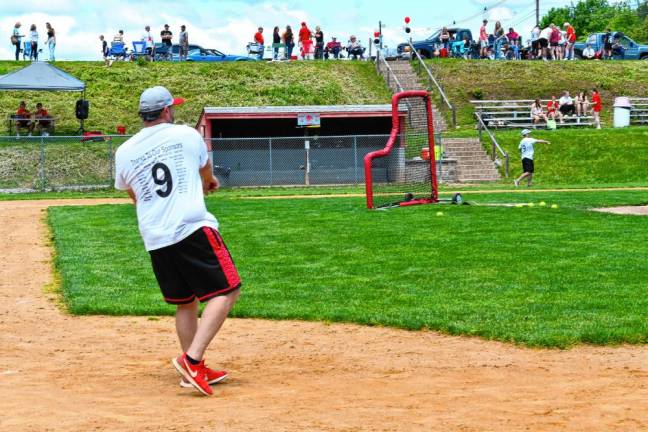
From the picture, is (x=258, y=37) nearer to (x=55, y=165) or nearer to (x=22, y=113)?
(x=22, y=113)

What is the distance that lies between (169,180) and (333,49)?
168 feet

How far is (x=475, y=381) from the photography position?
7395mm

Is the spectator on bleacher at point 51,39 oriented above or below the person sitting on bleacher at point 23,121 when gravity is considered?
above

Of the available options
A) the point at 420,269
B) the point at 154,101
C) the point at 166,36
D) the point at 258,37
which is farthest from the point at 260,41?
the point at 154,101

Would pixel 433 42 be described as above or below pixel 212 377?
above

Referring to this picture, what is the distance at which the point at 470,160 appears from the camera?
40062 millimetres

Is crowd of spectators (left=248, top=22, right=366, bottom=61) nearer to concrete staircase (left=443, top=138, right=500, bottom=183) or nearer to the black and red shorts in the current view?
concrete staircase (left=443, top=138, right=500, bottom=183)

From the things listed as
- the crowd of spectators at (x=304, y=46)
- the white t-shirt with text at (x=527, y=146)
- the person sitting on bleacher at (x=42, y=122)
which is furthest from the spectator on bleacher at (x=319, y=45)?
the white t-shirt with text at (x=527, y=146)

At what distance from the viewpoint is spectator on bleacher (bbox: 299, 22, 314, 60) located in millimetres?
55844

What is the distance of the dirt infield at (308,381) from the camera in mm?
6223

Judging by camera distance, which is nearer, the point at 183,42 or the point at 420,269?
the point at 420,269

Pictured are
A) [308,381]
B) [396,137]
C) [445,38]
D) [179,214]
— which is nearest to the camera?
[179,214]

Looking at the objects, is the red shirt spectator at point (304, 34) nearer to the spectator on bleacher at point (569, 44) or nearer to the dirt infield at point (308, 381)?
the spectator on bleacher at point (569, 44)

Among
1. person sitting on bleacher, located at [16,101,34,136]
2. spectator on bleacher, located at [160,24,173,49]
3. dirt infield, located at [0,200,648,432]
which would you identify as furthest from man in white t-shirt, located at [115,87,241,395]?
spectator on bleacher, located at [160,24,173,49]
